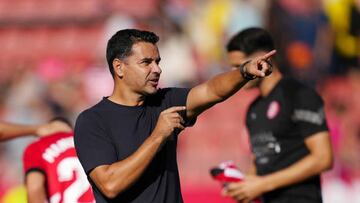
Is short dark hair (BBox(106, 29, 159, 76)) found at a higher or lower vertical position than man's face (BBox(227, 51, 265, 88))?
higher

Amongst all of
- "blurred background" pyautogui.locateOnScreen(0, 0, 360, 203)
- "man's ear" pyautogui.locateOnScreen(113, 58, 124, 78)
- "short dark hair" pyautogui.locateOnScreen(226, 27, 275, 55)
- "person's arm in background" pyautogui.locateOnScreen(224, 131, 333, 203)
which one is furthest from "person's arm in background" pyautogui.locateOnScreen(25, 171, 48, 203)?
"blurred background" pyautogui.locateOnScreen(0, 0, 360, 203)

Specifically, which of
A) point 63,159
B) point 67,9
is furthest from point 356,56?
point 63,159

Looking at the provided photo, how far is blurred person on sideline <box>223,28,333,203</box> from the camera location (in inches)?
289

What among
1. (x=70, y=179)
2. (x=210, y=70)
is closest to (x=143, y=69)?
(x=70, y=179)

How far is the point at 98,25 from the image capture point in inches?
665

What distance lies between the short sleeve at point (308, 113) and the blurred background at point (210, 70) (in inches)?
194

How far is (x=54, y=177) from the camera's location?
267 inches

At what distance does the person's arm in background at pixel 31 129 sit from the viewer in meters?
7.33

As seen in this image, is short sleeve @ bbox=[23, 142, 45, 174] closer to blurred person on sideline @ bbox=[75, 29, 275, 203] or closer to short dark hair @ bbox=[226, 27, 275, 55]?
blurred person on sideline @ bbox=[75, 29, 275, 203]

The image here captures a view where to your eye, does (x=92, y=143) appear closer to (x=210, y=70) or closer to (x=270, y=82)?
(x=270, y=82)

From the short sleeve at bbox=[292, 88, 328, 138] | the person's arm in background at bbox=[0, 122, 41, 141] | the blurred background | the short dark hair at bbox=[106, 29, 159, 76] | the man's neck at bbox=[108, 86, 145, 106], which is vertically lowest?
the blurred background

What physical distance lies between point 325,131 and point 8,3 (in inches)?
474

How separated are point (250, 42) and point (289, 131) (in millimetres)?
775

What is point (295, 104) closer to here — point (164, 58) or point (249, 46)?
point (249, 46)
